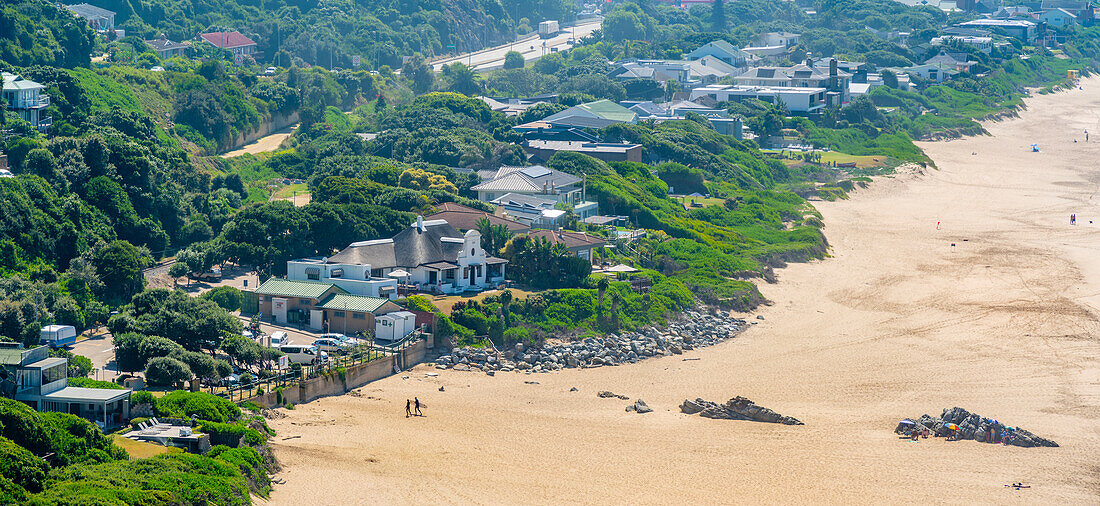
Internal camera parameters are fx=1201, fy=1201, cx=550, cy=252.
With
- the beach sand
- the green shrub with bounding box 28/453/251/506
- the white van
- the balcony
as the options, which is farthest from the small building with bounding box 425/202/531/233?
the green shrub with bounding box 28/453/251/506

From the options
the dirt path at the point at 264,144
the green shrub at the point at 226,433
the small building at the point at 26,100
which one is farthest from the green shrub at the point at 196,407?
the dirt path at the point at 264,144

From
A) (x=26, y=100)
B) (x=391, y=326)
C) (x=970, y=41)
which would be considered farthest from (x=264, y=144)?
(x=970, y=41)

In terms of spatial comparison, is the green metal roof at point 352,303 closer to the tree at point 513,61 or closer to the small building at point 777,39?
the tree at point 513,61

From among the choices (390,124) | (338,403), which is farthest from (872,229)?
(338,403)

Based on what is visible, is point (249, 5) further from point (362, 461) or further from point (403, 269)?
point (362, 461)

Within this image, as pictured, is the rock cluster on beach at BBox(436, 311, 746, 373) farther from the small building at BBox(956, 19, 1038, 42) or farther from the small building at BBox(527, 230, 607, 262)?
the small building at BBox(956, 19, 1038, 42)

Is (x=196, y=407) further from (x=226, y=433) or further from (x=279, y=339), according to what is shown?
(x=279, y=339)
